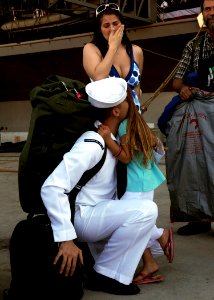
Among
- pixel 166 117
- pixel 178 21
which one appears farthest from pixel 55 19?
pixel 166 117

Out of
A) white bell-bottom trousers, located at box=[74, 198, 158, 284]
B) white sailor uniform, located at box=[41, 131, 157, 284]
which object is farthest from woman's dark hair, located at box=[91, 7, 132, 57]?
white bell-bottom trousers, located at box=[74, 198, 158, 284]

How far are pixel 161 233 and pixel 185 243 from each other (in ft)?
2.56

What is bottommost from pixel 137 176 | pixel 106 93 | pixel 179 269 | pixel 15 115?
pixel 15 115

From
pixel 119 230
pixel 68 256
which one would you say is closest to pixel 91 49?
pixel 119 230

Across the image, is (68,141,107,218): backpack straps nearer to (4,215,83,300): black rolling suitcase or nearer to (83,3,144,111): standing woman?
(4,215,83,300): black rolling suitcase

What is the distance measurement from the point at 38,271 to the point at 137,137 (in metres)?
0.88

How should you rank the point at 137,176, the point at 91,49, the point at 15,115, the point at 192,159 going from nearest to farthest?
1. the point at 137,176
2. the point at 91,49
3. the point at 192,159
4. the point at 15,115

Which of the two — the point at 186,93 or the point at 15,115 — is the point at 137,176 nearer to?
the point at 186,93

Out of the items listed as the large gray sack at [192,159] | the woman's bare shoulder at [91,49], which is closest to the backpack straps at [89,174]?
the woman's bare shoulder at [91,49]

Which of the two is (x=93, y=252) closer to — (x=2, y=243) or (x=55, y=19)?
(x=2, y=243)

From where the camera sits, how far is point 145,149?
2578 millimetres

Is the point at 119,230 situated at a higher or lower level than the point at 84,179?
lower

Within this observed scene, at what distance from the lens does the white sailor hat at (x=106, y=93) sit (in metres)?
2.43

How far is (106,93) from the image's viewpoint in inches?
95.7
